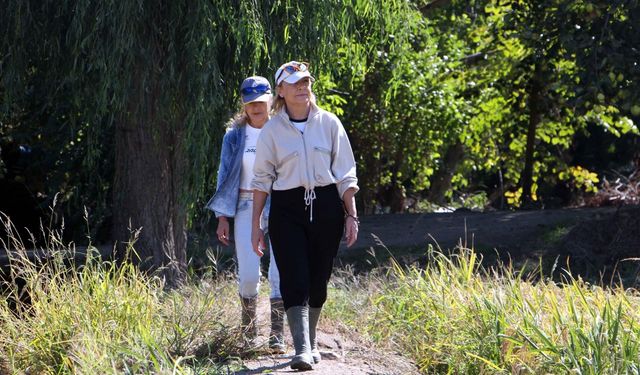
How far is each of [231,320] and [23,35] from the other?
3.30m

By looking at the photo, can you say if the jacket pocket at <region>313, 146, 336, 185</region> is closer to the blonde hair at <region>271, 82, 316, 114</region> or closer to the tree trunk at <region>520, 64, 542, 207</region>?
the blonde hair at <region>271, 82, 316, 114</region>

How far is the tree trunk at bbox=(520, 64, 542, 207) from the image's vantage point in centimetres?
1723

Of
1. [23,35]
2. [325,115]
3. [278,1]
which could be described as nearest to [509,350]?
[325,115]

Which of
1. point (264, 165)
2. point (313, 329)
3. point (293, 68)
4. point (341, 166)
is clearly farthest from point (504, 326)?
point (293, 68)

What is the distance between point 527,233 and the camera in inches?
554

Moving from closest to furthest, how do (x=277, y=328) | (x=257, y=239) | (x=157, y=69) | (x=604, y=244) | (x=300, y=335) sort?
1. (x=300, y=335)
2. (x=257, y=239)
3. (x=277, y=328)
4. (x=157, y=69)
5. (x=604, y=244)

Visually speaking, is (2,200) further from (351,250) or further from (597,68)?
(597,68)

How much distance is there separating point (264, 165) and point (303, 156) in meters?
0.24

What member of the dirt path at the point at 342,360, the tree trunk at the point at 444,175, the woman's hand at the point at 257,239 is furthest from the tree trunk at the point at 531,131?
the woman's hand at the point at 257,239

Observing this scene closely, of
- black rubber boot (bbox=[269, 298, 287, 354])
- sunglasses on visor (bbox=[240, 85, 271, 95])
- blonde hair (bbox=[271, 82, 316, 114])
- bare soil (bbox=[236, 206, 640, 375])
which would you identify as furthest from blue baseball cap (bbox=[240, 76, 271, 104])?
bare soil (bbox=[236, 206, 640, 375])

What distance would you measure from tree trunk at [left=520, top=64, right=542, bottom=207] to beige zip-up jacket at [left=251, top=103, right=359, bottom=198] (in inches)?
418

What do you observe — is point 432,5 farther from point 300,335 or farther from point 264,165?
point 300,335

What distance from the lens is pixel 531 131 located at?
17.7 metres

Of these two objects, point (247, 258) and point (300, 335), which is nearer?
point (300, 335)
